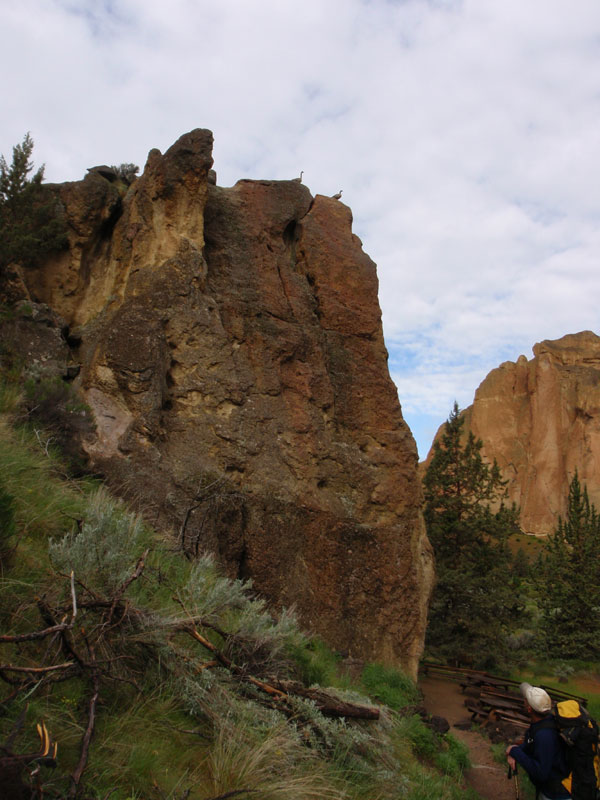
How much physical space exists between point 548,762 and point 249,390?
591cm

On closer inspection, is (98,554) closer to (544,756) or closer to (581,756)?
(544,756)

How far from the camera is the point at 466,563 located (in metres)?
17.9

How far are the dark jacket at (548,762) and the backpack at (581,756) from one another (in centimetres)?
4

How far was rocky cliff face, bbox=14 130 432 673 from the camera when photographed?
25.2ft

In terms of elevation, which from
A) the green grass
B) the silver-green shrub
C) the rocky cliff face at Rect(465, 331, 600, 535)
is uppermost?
the rocky cliff face at Rect(465, 331, 600, 535)

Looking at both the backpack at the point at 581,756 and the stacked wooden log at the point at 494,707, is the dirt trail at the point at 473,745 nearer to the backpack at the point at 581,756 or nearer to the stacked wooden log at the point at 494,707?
the stacked wooden log at the point at 494,707

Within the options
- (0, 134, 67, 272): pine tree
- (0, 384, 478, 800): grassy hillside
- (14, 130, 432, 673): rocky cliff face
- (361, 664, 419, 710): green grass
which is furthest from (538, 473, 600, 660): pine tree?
(0, 134, 67, 272): pine tree

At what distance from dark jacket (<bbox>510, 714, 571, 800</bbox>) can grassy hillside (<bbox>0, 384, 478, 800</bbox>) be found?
3.06 feet

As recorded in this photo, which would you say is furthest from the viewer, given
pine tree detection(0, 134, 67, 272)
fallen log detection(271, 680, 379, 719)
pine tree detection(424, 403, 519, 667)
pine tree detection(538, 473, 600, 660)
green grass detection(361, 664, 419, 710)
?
pine tree detection(538, 473, 600, 660)

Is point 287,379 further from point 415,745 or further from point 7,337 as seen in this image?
point 415,745

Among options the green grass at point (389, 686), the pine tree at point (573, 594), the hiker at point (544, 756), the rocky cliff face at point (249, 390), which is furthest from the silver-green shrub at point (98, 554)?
the pine tree at point (573, 594)

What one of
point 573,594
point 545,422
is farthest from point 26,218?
point 545,422

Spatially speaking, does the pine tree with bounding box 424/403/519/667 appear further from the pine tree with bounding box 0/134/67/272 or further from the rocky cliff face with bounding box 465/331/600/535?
the rocky cliff face with bounding box 465/331/600/535

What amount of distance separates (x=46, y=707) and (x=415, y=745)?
526cm
